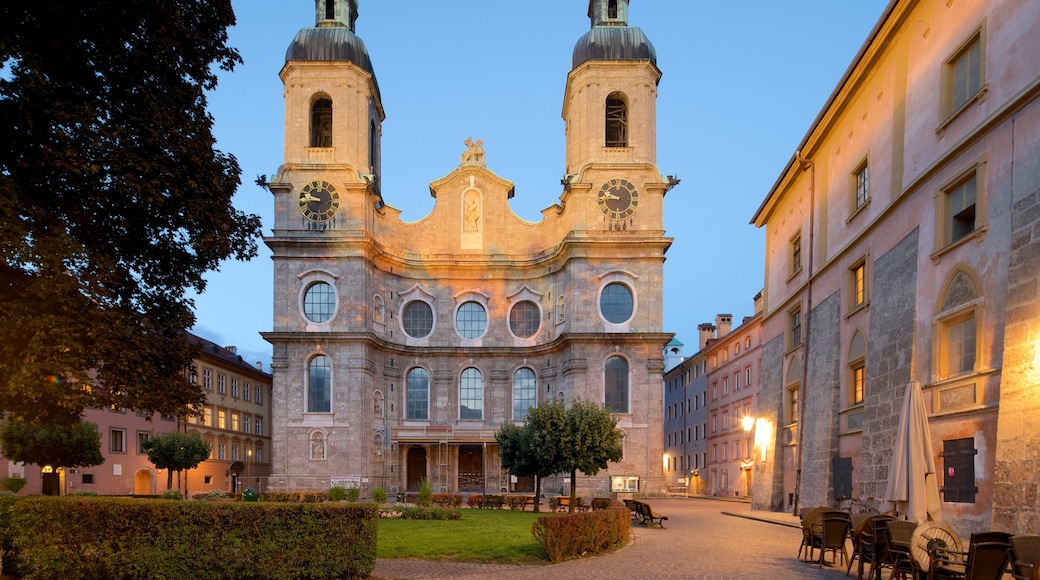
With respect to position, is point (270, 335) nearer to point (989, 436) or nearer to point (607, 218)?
point (607, 218)

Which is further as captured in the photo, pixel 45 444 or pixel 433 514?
pixel 45 444

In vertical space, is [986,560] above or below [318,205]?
below

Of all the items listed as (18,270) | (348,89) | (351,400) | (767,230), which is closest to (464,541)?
(18,270)

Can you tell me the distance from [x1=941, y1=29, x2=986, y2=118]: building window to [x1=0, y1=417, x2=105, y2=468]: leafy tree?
31263 mm

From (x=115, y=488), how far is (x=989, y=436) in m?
42.7

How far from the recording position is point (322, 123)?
168 feet

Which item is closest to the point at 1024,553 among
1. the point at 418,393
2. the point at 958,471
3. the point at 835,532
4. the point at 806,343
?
the point at 835,532

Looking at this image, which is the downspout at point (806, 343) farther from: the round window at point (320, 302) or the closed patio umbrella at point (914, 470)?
the round window at point (320, 302)

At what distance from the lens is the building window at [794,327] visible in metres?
31.0

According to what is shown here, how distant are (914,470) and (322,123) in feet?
149

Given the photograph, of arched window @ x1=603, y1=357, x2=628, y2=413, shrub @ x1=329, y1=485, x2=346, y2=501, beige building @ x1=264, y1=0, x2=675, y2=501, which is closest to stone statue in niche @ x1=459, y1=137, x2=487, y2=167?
beige building @ x1=264, y1=0, x2=675, y2=501

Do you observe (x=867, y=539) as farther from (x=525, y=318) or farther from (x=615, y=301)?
(x=525, y=318)

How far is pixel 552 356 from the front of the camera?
163 ft

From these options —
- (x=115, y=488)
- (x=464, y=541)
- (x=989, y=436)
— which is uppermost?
(x=989, y=436)
